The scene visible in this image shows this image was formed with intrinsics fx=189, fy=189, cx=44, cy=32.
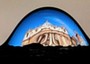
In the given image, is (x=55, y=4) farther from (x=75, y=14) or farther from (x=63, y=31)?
(x=63, y=31)

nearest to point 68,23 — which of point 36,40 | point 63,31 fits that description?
point 63,31

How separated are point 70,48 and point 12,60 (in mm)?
141

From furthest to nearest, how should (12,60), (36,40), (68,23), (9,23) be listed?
(9,23)
(68,23)
(36,40)
(12,60)

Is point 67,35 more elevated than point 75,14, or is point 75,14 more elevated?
point 75,14

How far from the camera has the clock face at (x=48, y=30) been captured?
725 millimetres

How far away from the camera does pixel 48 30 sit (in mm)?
786

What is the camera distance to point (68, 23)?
83 centimetres

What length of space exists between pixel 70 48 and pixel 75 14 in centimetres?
64

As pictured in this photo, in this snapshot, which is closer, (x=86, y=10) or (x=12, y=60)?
(x=12, y=60)

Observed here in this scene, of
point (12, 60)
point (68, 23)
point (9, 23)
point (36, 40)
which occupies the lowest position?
point (12, 60)

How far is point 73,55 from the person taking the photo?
44cm

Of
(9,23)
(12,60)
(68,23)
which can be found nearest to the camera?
(12,60)

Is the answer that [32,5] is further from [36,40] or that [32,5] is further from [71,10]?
[36,40]

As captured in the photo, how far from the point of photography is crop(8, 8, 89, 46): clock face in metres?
0.72
